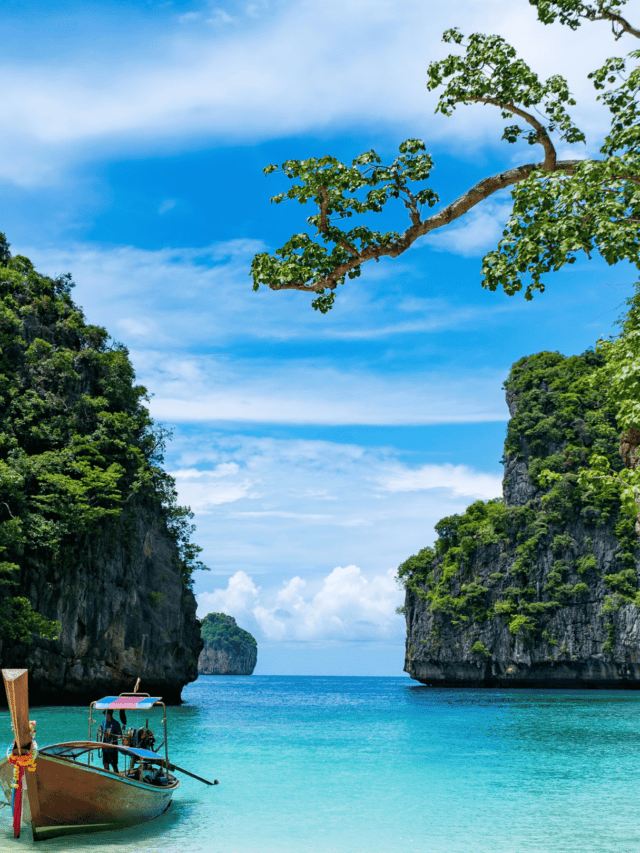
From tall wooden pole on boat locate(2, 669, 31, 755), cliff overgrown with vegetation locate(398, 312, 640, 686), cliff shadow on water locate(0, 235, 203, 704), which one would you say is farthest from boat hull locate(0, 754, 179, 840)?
cliff overgrown with vegetation locate(398, 312, 640, 686)

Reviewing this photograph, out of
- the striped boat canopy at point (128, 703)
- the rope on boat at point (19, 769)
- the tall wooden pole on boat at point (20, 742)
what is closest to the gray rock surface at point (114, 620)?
the striped boat canopy at point (128, 703)

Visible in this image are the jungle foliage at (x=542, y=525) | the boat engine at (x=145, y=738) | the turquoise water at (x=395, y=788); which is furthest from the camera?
the jungle foliage at (x=542, y=525)

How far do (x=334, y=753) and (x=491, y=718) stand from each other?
11.2 meters

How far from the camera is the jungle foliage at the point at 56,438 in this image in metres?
24.8

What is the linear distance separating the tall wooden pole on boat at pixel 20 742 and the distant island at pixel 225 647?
138 metres

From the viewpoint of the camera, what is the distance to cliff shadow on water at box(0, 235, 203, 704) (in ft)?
82.7

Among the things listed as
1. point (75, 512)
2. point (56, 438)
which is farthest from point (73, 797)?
point (56, 438)

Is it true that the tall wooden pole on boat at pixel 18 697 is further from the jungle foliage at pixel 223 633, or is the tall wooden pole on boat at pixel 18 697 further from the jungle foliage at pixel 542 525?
the jungle foliage at pixel 223 633

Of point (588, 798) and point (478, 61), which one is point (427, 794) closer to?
point (588, 798)

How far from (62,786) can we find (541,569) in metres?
41.3

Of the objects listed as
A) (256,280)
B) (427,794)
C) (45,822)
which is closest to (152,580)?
(427,794)

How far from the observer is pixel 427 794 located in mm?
13375

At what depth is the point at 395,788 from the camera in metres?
14.0

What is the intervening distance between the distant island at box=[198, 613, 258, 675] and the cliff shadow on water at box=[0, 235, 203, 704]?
370 feet
